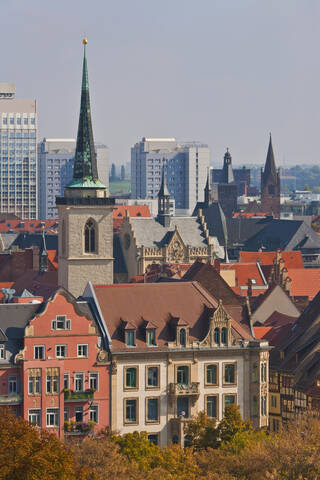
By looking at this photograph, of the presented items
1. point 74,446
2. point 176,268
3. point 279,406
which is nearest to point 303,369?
point 279,406

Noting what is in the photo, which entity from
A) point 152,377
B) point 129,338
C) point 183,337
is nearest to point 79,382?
point 129,338

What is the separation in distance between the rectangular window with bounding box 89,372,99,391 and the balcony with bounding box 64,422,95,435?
3012 millimetres

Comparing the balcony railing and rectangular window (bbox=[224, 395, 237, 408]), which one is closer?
the balcony railing

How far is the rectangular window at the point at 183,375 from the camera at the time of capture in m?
128


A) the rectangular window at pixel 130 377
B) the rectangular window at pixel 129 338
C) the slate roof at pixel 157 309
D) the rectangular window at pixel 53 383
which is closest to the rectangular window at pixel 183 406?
the rectangular window at pixel 130 377

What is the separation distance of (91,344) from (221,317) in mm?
10205

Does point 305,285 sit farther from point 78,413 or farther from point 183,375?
point 78,413

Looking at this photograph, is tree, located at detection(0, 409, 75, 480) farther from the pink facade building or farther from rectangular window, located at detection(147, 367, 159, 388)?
rectangular window, located at detection(147, 367, 159, 388)

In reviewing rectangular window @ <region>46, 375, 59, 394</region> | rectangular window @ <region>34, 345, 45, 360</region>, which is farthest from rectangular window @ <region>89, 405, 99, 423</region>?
rectangular window @ <region>34, 345, 45, 360</region>

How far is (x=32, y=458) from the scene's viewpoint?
96938 millimetres

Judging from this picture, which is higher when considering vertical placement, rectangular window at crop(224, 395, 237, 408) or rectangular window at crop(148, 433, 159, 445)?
rectangular window at crop(224, 395, 237, 408)

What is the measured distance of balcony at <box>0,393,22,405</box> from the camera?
122312 mm

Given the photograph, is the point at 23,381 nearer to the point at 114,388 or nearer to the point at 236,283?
the point at 114,388

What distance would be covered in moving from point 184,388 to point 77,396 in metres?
8.07
